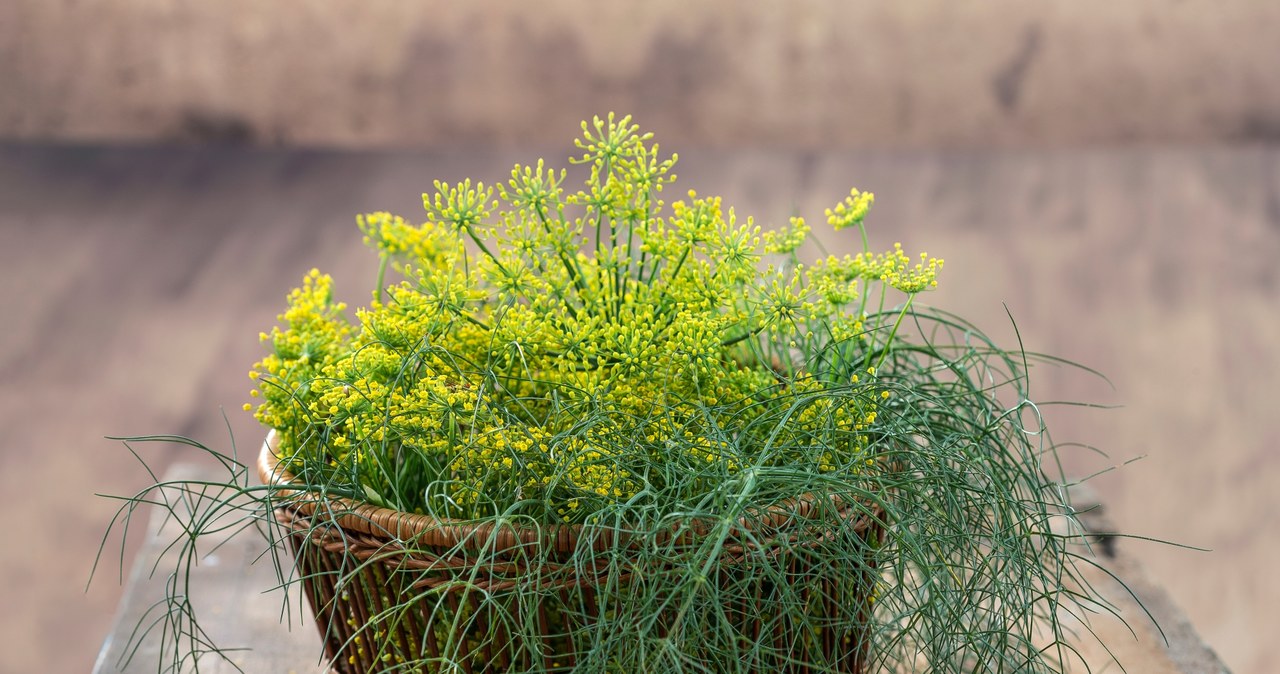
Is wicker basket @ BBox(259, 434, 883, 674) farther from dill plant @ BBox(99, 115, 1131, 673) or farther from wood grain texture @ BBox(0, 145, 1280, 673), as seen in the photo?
wood grain texture @ BBox(0, 145, 1280, 673)

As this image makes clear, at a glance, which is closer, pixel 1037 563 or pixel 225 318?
pixel 1037 563

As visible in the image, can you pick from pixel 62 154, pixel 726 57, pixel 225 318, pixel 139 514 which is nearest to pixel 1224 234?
pixel 726 57

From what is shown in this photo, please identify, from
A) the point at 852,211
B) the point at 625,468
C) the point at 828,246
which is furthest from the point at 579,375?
the point at 828,246

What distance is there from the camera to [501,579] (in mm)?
512

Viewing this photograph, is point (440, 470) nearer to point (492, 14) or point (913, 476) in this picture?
point (913, 476)

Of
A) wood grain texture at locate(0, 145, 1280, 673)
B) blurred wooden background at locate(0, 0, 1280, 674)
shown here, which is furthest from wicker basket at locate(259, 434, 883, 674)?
blurred wooden background at locate(0, 0, 1280, 674)

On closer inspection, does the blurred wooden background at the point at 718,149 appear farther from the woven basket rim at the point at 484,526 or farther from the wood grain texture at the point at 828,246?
the woven basket rim at the point at 484,526

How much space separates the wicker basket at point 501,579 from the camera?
50 cm

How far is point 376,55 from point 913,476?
1573mm

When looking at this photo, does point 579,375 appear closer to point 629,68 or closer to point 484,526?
point 484,526

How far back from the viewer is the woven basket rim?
50cm

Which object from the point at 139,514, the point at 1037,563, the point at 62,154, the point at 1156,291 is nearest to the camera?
the point at 1037,563

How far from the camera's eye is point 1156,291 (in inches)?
69.3

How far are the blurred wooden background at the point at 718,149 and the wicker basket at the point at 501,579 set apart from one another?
3.71 ft
